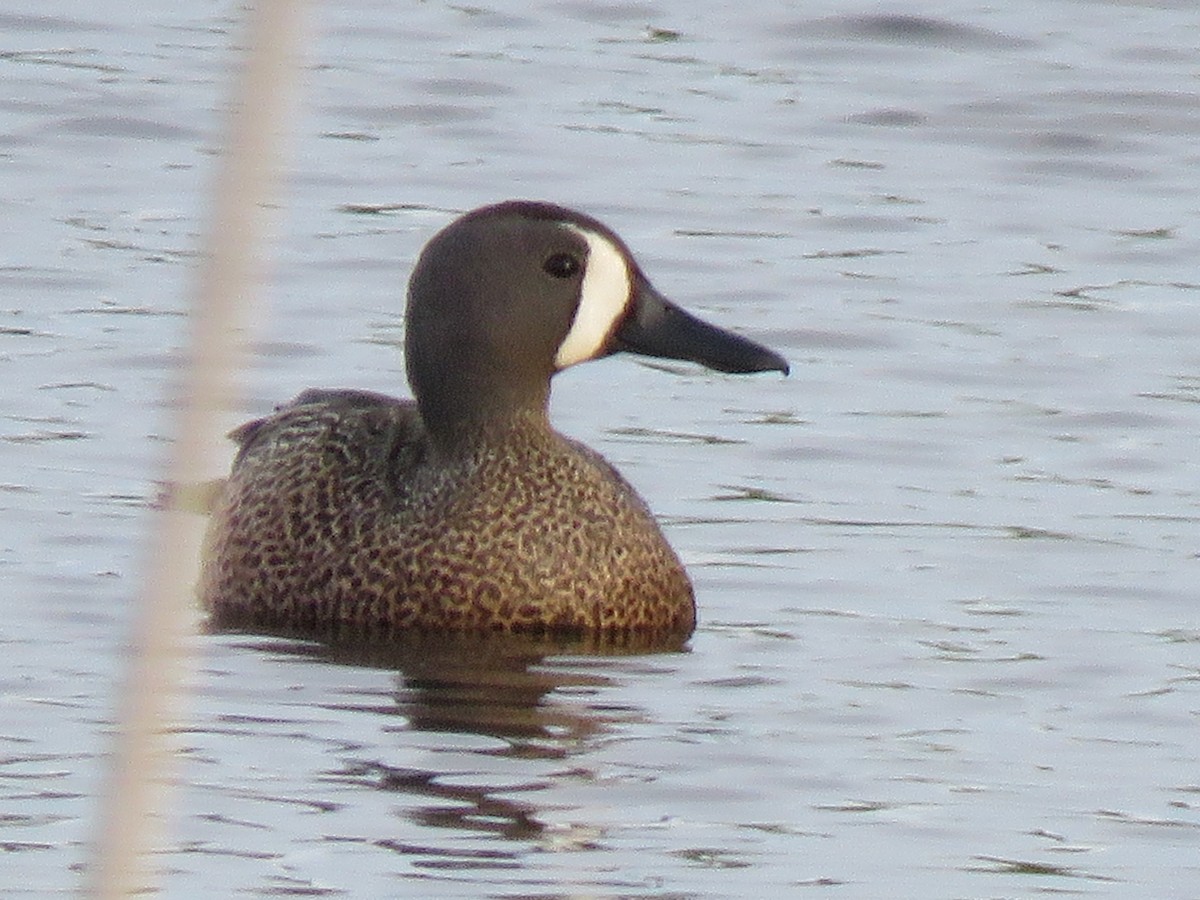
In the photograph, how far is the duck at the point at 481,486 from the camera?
691 centimetres

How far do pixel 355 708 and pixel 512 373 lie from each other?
4.49ft

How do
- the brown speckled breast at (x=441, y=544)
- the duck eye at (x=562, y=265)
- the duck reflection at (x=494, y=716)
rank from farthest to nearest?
the duck eye at (x=562, y=265)
the brown speckled breast at (x=441, y=544)
the duck reflection at (x=494, y=716)

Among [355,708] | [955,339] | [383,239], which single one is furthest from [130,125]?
[355,708]

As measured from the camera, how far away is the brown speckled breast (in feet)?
22.6

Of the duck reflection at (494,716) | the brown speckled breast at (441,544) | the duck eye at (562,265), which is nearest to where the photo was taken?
the duck reflection at (494,716)

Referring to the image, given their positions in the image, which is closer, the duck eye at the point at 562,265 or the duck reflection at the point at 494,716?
the duck reflection at the point at 494,716

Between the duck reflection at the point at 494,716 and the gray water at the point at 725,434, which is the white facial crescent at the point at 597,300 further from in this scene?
the duck reflection at the point at 494,716

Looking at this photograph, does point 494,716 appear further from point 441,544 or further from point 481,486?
point 481,486

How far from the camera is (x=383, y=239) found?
1116 centimetres

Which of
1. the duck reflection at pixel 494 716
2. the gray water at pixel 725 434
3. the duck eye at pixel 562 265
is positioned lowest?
the duck reflection at pixel 494 716

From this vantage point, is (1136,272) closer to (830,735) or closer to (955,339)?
(955,339)

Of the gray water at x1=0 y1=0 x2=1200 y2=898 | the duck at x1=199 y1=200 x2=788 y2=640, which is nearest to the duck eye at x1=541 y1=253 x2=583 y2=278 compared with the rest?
the duck at x1=199 y1=200 x2=788 y2=640

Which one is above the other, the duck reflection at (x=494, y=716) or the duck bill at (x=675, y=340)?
the duck bill at (x=675, y=340)

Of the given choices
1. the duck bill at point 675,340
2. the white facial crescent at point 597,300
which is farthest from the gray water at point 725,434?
the white facial crescent at point 597,300
